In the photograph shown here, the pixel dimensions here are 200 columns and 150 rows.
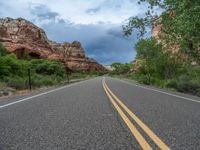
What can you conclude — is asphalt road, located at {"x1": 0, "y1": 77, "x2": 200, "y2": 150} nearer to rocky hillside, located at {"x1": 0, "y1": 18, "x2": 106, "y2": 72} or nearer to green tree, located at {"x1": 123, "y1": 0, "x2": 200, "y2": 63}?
green tree, located at {"x1": 123, "y1": 0, "x2": 200, "y2": 63}

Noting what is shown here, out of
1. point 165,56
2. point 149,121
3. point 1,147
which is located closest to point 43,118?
point 149,121

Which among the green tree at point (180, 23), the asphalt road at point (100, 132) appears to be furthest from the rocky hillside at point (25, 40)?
the asphalt road at point (100, 132)

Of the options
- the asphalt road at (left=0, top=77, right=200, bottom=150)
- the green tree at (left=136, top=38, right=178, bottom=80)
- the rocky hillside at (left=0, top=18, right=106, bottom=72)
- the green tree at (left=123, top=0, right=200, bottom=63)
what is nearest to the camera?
the asphalt road at (left=0, top=77, right=200, bottom=150)

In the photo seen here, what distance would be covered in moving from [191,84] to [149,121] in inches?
667

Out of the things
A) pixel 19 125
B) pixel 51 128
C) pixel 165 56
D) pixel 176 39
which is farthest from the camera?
pixel 165 56

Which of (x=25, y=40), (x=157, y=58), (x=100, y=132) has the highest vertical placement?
(x=25, y=40)

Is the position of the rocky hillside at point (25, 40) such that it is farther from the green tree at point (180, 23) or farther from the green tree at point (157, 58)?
the green tree at point (180, 23)

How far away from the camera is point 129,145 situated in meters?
5.02

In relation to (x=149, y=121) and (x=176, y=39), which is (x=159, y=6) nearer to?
(x=176, y=39)

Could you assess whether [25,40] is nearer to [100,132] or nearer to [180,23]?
[180,23]

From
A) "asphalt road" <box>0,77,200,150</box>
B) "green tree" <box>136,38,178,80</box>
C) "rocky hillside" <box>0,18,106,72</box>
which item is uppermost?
"rocky hillside" <box>0,18,106,72</box>

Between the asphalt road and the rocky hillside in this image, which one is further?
the rocky hillside

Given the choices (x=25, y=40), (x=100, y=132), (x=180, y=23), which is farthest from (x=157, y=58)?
(x=25, y=40)

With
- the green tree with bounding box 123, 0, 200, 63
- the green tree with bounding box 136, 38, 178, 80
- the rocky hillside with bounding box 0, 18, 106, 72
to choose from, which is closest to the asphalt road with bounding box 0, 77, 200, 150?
the green tree with bounding box 123, 0, 200, 63
